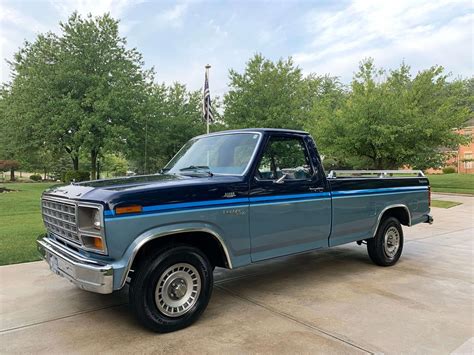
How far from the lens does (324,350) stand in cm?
330

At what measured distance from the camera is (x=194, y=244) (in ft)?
13.3

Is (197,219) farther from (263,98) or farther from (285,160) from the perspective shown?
(263,98)

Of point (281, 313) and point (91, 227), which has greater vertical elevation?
point (91, 227)

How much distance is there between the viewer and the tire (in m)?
3.50

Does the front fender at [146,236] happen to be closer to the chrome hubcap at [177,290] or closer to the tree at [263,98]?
the chrome hubcap at [177,290]

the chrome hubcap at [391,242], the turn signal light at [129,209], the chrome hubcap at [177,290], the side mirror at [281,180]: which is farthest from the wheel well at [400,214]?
the turn signal light at [129,209]

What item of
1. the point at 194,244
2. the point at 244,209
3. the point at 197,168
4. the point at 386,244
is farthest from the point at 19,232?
the point at 386,244

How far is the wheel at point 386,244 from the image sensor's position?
19.5 feet

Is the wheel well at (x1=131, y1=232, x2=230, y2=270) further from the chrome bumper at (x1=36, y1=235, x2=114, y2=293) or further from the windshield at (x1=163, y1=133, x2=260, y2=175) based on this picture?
the windshield at (x1=163, y1=133, x2=260, y2=175)

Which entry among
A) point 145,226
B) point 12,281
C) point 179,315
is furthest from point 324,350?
point 12,281

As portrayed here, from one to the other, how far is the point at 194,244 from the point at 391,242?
12.3 feet

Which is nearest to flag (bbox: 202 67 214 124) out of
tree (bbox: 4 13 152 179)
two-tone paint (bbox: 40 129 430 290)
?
tree (bbox: 4 13 152 179)

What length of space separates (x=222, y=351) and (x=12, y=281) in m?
3.50

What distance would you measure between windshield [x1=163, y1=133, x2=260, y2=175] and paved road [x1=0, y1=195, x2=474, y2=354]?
1617mm
